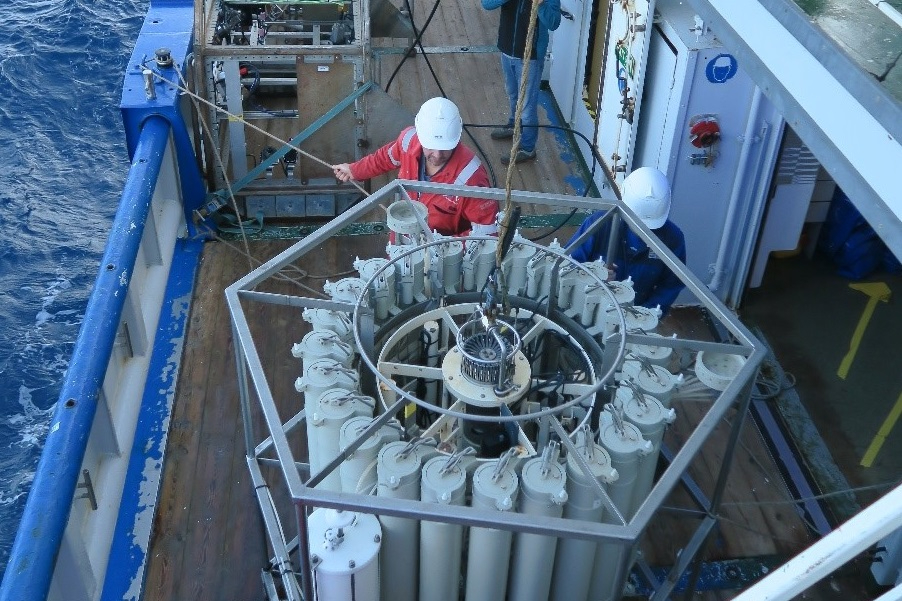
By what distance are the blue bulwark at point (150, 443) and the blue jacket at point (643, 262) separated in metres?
2.65

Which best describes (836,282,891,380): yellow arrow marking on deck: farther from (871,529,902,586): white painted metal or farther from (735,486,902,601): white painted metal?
(735,486,902,601): white painted metal

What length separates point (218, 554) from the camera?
16.5 ft

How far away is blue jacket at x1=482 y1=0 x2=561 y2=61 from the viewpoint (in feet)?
25.4

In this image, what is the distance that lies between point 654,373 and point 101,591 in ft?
9.50

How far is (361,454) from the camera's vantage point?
3893mm

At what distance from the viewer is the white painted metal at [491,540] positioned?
11.9ft

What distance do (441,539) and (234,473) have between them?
2.06 metres

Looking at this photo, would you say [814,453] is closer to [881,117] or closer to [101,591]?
[881,117]

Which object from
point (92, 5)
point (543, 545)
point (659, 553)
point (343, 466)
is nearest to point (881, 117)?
point (543, 545)

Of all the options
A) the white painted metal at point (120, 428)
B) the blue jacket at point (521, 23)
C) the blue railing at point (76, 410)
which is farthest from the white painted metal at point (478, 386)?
the blue jacket at point (521, 23)

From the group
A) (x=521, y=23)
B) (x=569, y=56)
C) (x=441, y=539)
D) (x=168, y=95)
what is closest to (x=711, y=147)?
(x=521, y=23)

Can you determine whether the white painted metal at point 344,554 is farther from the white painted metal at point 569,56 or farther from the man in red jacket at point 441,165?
the white painted metal at point 569,56

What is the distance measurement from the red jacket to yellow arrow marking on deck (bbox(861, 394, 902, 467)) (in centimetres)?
287

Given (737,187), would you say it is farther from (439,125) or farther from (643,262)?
(439,125)
